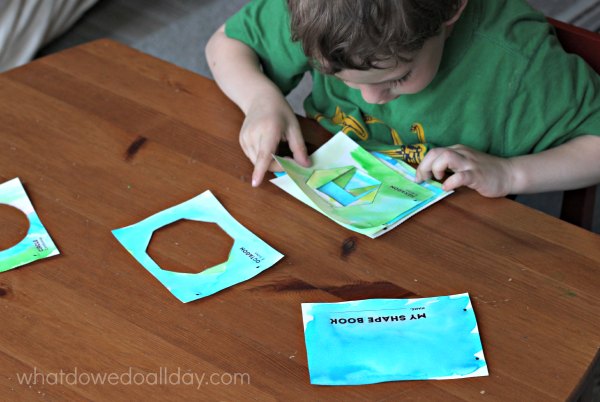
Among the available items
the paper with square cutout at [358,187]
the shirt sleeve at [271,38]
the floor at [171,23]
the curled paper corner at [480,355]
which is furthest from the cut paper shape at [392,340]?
the floor at [171,23]

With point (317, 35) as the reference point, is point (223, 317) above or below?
below

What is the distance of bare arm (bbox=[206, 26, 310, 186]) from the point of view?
1.05m

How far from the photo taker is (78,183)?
0.98 m

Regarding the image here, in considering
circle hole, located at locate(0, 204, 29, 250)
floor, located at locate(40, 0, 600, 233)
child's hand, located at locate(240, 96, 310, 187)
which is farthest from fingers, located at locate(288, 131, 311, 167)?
floor, located at locate(40, 0, 600, 233)

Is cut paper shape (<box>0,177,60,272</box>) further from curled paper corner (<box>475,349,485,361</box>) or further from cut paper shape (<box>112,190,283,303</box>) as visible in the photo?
curled paper corner (<box>475,349,485,361</box>)

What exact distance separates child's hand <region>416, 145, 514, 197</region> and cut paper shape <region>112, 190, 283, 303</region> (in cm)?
25

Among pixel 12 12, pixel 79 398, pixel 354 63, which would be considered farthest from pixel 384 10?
pixel 12 12

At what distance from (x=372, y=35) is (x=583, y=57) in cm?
47

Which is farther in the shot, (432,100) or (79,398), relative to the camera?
(432,100)

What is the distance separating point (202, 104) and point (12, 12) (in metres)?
1.27

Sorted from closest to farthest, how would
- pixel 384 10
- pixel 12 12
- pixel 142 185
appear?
pixel 384 10 < pixel 142 185 < pixel 12 12

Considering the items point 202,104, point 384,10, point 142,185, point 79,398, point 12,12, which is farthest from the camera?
point 12,12

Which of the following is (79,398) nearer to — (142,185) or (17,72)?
(142,185)

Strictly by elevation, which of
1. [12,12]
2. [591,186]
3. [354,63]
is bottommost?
[12,12]
